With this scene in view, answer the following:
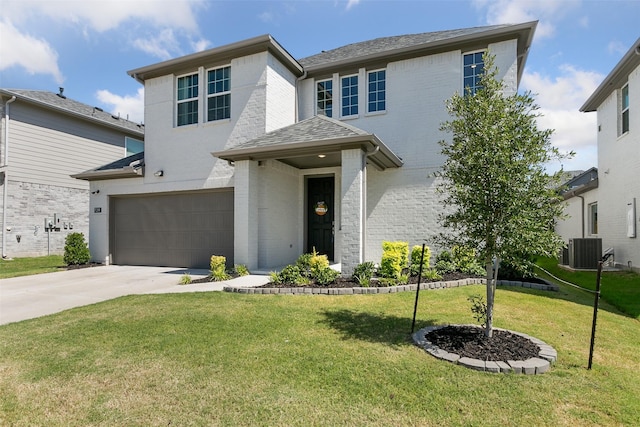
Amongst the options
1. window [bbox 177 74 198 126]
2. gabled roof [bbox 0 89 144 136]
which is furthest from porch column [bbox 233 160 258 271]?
gabled roof [bbox 0 89 144 136]

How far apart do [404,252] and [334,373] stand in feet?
17.7

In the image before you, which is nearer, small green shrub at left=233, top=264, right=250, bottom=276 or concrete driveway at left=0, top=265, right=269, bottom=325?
concrete driveway at left=0, top=265, right=269, bottom=325

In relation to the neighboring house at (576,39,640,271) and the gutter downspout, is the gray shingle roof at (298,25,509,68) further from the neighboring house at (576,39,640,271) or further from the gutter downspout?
the gutter downspout

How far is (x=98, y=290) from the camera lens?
299 inches

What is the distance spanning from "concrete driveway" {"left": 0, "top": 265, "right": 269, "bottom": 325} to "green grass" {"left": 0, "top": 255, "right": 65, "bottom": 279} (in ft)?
2.10

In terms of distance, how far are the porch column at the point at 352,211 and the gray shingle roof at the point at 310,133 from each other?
52cm

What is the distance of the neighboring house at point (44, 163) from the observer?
14070 millimetres

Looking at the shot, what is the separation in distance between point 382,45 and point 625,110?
798cm

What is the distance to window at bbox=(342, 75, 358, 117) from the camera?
1122 cm

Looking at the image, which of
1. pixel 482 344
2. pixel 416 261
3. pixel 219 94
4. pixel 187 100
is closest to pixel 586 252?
pixel 416 261

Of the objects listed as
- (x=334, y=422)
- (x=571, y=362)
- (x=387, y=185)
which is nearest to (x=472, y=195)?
(x=571, y=362)

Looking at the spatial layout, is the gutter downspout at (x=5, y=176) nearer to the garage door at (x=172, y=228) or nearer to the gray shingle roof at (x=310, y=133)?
the garage door at (x=172, y=228)

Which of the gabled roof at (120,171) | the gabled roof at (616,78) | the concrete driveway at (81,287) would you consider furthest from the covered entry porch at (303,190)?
the gabled roof at (616,78)

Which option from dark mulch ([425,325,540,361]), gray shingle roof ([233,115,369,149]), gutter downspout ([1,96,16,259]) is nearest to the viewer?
dark mulch ([425,325,540,361])
